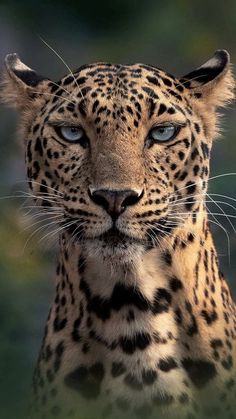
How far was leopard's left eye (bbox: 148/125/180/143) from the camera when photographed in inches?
175

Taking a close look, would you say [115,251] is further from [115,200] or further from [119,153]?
[119,153]

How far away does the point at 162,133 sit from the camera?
448 cm

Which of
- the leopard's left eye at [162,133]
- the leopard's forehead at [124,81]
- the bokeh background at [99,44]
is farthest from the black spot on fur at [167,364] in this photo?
the bokeh background at [99,44]

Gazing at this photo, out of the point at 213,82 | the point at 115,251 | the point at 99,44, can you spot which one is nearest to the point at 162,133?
the point at 213,82

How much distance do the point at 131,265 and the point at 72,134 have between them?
0.51m

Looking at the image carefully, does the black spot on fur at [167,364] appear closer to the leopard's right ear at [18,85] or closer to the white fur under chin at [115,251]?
the white fur under chin at [115,251]

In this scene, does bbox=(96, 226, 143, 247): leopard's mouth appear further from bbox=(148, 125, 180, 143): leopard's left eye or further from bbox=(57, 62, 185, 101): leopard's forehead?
bbox=(57, 62, 185, 101): leopard's forehead

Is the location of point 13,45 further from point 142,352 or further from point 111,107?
point 142,352

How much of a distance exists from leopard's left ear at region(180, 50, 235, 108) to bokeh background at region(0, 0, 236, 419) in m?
1.08

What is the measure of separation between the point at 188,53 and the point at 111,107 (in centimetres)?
239

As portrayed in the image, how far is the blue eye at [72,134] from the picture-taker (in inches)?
176

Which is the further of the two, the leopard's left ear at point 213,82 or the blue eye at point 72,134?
the leopard's left ear at point 213,82

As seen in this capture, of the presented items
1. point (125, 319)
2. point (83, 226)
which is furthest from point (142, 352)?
point (83, 226)

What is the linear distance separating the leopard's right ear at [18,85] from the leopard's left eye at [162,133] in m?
0.54
